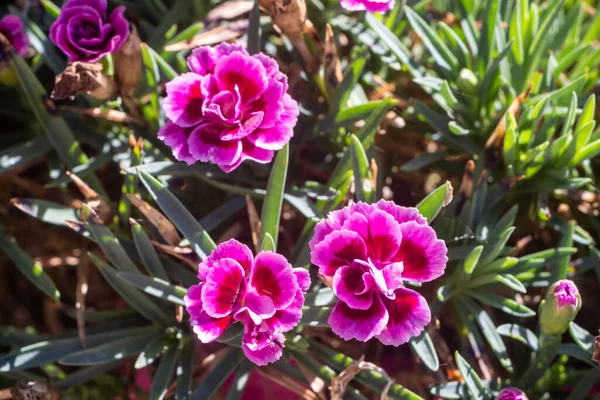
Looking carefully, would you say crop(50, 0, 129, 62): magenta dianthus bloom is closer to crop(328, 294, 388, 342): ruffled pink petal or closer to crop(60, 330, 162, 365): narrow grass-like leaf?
crop(60, 330, 162, 365): narrow grass-like leaf

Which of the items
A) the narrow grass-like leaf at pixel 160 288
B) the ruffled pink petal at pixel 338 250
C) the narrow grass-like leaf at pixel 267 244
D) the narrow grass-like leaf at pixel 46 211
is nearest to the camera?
the ruffled pink petal at pixel 338 250

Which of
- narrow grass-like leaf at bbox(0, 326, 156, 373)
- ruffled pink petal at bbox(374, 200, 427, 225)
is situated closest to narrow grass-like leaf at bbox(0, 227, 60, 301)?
narrow grass-like leaf at bbox(0, 326, 156, 373)

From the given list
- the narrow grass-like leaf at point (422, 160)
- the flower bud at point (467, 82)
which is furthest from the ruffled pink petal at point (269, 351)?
the flower bud at point (467, 82)

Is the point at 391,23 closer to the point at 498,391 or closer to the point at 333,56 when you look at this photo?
the point at 333,56

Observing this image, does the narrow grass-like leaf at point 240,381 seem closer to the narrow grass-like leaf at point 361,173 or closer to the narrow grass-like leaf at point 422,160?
the narrow grass-like leaf at point 361,173

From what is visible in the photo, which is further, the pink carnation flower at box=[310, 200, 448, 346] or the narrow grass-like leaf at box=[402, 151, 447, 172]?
the narrow grass-like leaf at box=[402, 151, 447, 172]
